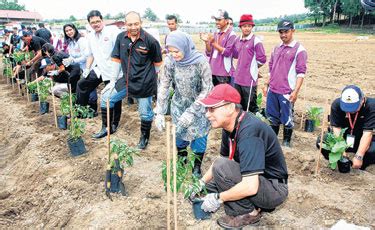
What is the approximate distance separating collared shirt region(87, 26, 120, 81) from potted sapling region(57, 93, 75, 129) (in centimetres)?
63

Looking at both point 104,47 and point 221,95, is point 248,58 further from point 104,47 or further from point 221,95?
point 221,95

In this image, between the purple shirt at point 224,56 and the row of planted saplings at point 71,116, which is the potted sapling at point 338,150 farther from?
the row of planted saplings at point 71,116

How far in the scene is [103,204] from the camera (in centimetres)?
321

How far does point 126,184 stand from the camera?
3611mm

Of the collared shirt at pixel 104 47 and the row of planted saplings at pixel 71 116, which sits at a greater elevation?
the collared shirt at pixel 104 47

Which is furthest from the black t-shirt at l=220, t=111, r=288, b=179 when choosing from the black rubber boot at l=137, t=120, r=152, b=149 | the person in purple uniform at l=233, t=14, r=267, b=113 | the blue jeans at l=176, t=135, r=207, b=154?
the person in purple uniform at l=233, t=14, r=267, b=113

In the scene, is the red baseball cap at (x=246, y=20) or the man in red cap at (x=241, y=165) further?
the red baseball cap at (x=246, y=20)

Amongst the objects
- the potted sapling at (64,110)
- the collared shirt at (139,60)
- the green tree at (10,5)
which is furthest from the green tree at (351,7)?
the green tree at (10,5)

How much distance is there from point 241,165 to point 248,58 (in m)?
2.74

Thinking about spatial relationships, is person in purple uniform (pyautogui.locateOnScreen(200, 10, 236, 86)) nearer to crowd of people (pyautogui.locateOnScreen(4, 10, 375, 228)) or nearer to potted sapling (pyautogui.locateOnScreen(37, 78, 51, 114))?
crowd of people (pyautogui.locateOnScreen(4, 10, 375, 228))

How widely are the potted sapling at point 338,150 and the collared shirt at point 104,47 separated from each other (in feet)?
9.97

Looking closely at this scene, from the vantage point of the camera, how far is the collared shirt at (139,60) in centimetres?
415

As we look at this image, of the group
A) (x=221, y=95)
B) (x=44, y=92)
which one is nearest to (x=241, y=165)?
(x=221, y=95)

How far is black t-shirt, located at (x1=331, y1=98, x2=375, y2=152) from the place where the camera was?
143 inches
